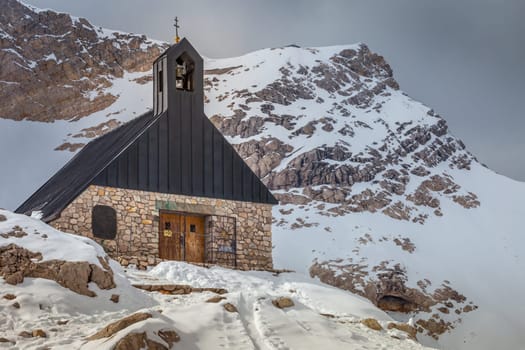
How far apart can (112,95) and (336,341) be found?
58260 millimetres

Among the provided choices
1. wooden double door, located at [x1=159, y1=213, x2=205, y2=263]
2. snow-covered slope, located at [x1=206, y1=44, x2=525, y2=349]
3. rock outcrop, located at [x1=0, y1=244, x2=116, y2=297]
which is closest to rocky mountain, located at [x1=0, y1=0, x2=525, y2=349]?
snow-covered slope, located at [x1=206, y1=44, x2=525, y2=349]

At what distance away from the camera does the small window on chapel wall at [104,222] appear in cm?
2485

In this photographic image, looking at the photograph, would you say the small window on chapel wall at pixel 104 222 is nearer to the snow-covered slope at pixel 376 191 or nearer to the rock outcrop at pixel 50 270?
the rock outcrop at pixel 50 270

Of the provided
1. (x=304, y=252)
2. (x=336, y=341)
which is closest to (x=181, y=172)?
(x=336, y=341)

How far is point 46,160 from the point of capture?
2370 inches

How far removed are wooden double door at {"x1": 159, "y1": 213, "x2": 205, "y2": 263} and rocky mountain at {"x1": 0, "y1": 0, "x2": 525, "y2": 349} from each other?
16417 mm

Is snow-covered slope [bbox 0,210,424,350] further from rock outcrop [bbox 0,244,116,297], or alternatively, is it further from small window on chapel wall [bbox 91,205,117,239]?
small window on chapel wall [bbox 91,205,117,239]

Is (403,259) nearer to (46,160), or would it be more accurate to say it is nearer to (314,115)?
(314,115)

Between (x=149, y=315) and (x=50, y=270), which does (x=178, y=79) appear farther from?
(x=149, y=315)

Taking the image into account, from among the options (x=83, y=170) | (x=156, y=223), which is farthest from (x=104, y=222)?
(x=83, y=170)

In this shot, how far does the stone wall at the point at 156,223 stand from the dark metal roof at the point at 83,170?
1.82 feet

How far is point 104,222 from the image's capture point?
82.1ft

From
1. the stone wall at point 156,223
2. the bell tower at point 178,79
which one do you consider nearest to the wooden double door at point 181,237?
the stone wall at point 156,223

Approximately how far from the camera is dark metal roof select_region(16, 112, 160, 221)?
2575cm
